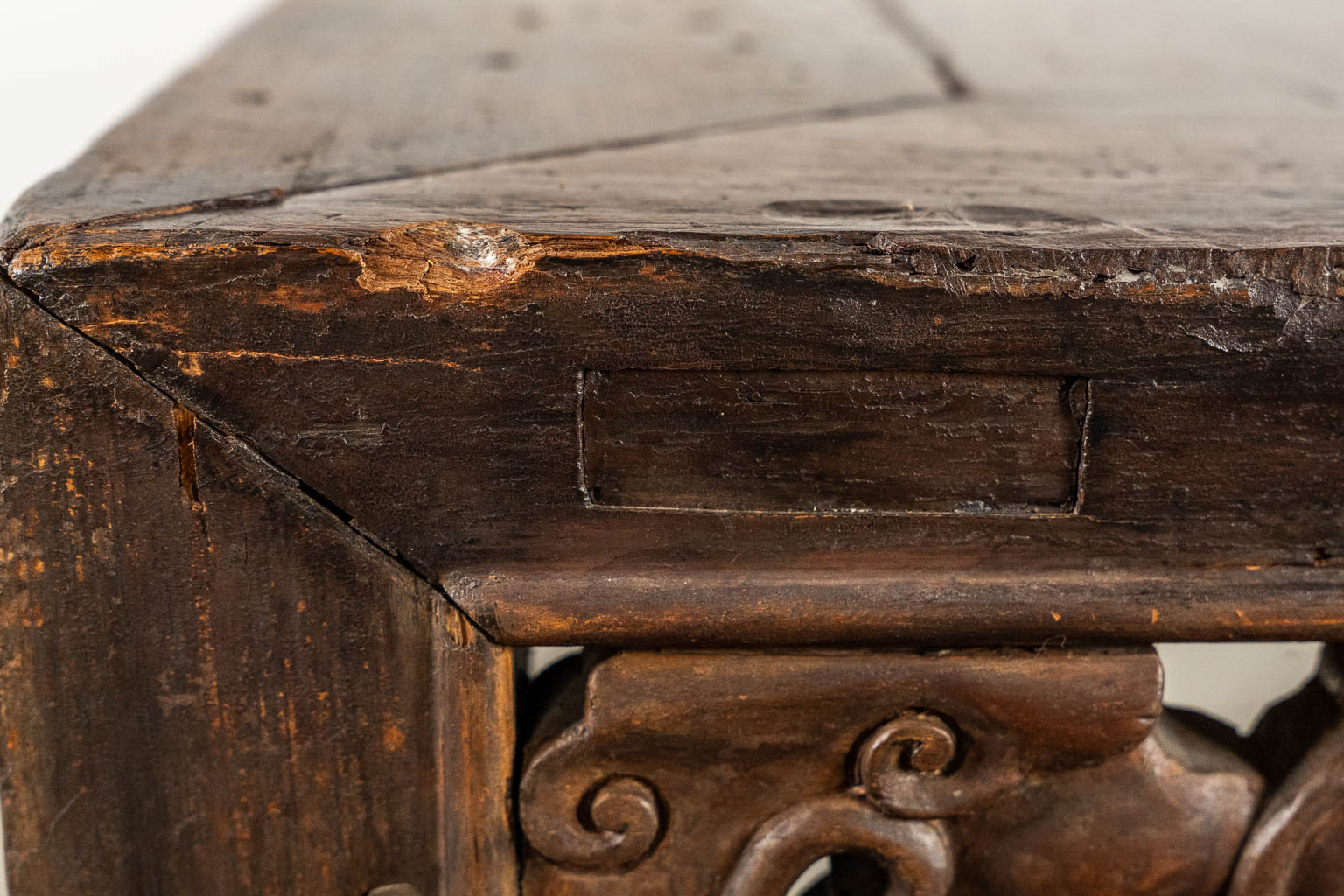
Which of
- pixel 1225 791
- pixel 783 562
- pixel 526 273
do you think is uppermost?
pixel 526 273

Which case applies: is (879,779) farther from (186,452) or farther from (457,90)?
(457,90)

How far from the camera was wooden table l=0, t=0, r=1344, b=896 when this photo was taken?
1.29 feet

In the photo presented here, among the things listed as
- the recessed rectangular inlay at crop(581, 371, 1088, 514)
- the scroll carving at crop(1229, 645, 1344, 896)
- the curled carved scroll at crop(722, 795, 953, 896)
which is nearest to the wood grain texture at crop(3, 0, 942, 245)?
the recessed rectangular inlay at crop(581, 371, 1088, 514)

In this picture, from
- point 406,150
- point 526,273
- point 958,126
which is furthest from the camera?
point 958,126

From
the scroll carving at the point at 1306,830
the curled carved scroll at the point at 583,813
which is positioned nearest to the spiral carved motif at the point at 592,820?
the curled carved scroll at the point at 583,813

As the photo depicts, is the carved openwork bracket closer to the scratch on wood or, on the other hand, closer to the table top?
the table top

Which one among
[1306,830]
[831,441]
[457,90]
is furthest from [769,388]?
[457,90]

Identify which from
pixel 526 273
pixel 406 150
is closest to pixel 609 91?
pixel 406 150

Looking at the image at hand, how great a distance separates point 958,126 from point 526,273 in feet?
1.41

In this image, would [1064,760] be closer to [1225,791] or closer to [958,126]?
[1225,791]

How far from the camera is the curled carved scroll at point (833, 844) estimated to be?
0.45 metres

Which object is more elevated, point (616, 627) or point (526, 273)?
point (526, 273)

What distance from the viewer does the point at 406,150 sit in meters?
0.61

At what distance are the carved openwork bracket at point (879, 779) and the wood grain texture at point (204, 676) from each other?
41 millimetres
